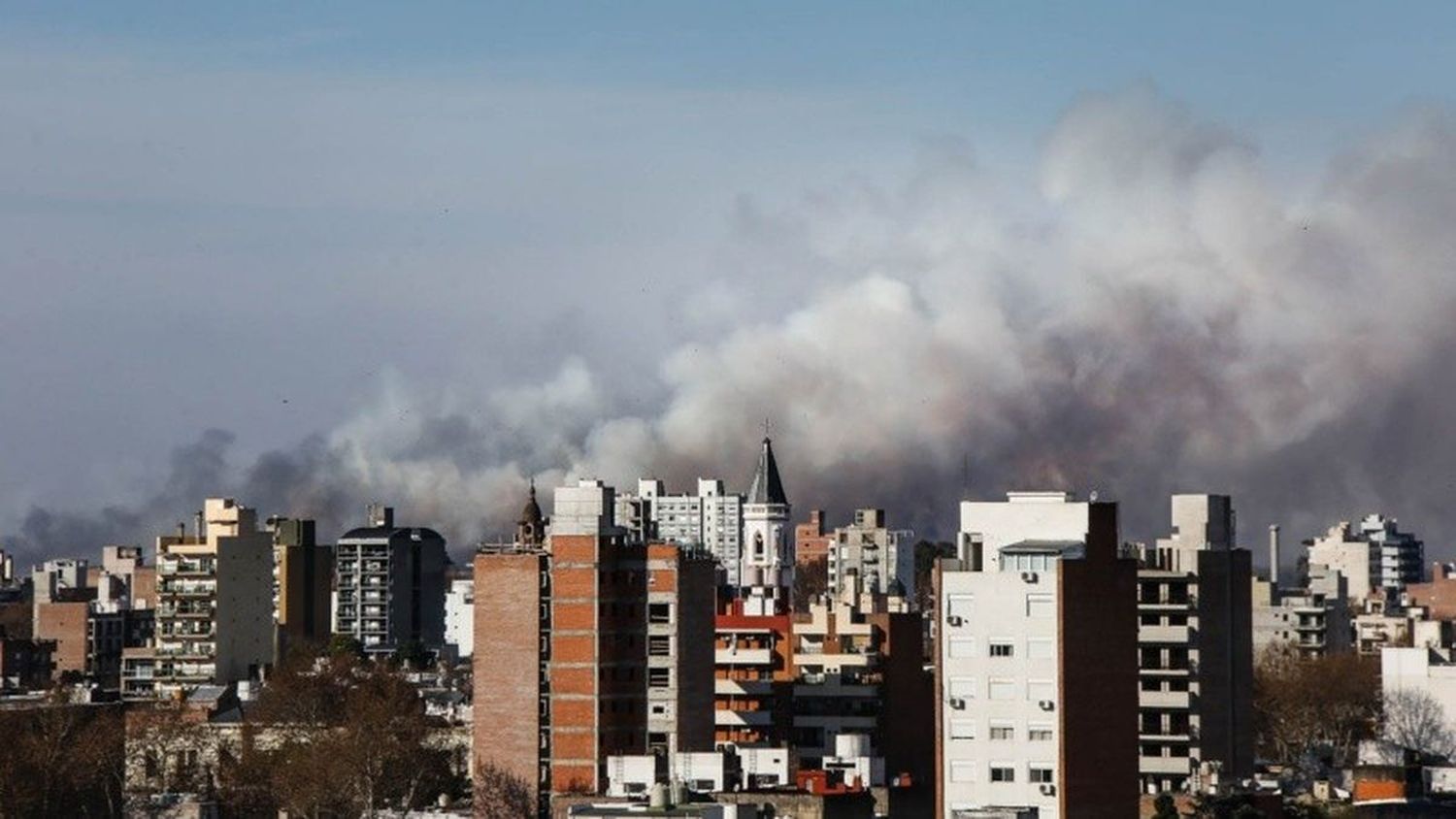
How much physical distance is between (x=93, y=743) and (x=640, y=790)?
1934 cm

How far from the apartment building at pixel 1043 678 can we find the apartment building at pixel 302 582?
246 feet

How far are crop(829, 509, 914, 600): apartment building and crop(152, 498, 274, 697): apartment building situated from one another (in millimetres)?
51506

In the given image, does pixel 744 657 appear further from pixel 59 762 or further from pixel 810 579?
pixel 810 579

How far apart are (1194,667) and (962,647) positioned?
14954 millimetres

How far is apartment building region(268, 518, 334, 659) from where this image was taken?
14050 cm

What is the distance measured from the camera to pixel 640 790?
218ft

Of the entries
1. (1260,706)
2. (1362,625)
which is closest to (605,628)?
(1260,706)

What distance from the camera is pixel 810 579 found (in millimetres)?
191500

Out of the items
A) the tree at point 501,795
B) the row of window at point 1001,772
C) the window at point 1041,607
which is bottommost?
the tree at point 501,795

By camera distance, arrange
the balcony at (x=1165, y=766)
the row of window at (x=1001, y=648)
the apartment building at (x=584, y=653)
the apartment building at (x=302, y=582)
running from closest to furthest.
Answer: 1. the row of window at (x=1001, y=648)
2. the apartment building at (x=584, y=653)
3. the balcony at (x=1165, y=766)
4. the apartment building at (x=302, y=582)

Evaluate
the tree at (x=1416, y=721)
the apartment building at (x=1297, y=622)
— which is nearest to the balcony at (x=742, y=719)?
the tree at (x=1416, y=721)

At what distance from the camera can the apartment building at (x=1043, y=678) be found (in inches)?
2395

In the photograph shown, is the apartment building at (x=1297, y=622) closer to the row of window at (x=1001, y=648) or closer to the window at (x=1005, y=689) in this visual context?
the row of window at (x=1001, y=648)

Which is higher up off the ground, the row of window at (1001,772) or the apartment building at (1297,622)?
the apartment building at (1297,622)
